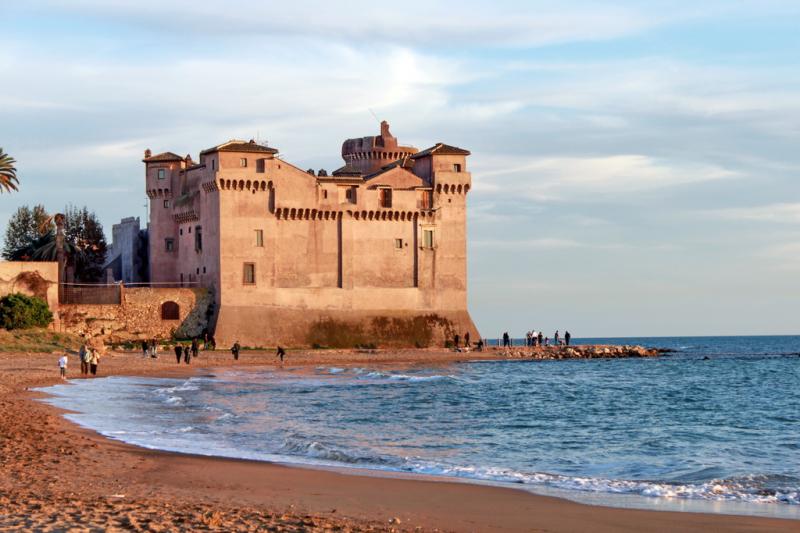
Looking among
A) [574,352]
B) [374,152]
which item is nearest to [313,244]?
[374,152]

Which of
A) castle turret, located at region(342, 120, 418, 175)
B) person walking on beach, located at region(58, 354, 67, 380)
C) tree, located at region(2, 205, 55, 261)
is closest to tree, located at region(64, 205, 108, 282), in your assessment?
tree, located at region(2, 205, 55, 261)

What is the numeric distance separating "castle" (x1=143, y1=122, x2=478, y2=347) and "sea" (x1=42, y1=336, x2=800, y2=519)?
11.4 m

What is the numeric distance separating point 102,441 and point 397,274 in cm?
4670

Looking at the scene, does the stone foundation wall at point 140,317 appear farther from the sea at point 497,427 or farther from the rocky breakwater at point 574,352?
the rocky breakwater at point 574,352

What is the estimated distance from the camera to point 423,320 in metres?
68.9

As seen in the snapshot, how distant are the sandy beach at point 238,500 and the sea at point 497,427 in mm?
1202

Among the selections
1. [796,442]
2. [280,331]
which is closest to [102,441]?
[796,442]

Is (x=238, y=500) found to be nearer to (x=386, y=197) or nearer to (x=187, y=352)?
(x=187, y=352)

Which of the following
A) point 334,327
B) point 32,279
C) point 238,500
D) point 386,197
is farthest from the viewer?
point 386,197

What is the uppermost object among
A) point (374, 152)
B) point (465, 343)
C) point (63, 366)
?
point (374, 152)

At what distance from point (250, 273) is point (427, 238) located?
447 inches

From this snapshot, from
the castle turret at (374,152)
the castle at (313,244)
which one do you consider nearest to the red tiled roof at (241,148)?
the castle at (313,244)

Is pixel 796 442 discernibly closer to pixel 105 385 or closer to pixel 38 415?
pixel 38 415

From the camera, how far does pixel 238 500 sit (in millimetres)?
→ 15945
